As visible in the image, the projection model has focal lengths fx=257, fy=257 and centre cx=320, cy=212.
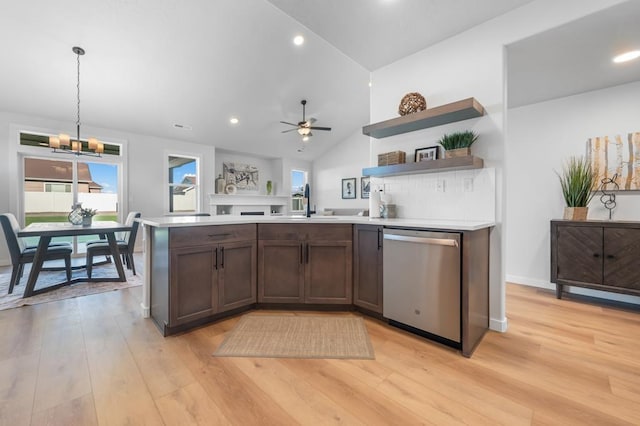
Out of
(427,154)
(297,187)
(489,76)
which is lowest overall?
(427,154)

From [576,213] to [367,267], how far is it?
2.45 m

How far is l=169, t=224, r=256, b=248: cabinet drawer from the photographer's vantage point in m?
2.00

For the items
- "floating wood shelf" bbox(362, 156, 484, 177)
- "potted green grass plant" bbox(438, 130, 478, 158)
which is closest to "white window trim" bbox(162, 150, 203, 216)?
"floating wood shelf" bbox(362, 156, 484, 177)

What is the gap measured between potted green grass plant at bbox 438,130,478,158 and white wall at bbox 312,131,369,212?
4.83 metres

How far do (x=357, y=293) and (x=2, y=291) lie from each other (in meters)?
4.10

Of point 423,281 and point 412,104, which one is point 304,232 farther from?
point 412,104

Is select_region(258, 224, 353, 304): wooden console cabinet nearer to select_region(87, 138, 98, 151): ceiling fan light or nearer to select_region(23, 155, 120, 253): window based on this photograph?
select_region(87, 138, 98, 151): ceiling fan light

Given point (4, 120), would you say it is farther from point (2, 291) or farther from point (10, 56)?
point (2, 291)

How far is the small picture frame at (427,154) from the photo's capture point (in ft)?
8.15

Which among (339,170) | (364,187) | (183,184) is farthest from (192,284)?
(339,170)

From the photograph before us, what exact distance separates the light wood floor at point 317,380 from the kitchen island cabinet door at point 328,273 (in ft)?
1.52

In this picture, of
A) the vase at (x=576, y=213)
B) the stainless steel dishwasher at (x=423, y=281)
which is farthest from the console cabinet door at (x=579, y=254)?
the stainless steel dishwasher at (x=423, y=281)

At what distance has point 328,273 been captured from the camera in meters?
2.45

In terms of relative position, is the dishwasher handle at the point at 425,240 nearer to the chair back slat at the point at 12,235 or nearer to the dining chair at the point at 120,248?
the dining chair at the point at 120,248
